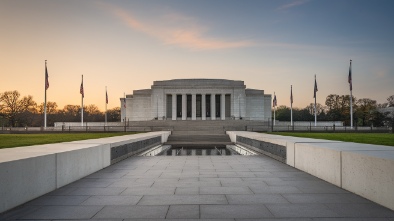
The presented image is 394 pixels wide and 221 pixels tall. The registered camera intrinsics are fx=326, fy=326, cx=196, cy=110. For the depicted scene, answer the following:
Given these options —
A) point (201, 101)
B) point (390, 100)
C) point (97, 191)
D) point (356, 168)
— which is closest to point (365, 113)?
point (390, 100)

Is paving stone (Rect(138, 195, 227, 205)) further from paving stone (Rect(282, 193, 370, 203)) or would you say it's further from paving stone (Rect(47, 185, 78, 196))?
paving stone (Rect(47, 185, 78, 196))

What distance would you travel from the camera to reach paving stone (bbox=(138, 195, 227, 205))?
627 cm

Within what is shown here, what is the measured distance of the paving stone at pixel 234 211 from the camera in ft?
17.7

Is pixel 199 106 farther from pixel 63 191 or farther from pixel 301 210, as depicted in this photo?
pixel 301 210

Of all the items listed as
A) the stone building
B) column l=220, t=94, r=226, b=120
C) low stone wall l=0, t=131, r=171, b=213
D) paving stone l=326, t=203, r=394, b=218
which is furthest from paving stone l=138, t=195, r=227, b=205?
column l=220, t=94, r=226, b=120

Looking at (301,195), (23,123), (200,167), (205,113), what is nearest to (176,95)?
(205,113)

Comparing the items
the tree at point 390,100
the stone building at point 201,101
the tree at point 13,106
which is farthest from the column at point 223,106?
the tree at point 390,100

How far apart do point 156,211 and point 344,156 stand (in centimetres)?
449

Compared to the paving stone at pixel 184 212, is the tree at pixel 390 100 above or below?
above

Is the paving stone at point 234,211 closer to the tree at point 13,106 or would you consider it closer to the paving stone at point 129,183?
the paving stone at point 129,183

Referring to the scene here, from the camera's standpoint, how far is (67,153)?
8.25 m

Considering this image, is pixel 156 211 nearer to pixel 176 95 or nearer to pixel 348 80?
pixel 348 80

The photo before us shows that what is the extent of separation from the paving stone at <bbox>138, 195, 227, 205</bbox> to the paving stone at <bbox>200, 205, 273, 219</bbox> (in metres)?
0.39

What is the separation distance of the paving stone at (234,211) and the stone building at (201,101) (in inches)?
2661
